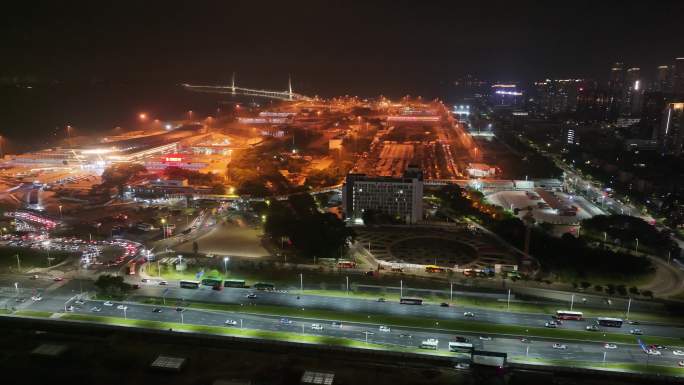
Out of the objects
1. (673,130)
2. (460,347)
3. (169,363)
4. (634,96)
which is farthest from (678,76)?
(169,363)

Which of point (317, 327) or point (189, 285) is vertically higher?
point (189, 285)

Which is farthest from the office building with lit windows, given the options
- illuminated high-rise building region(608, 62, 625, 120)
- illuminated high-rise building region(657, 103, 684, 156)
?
illuminated high-rise building region(608, 62, 625, 120)

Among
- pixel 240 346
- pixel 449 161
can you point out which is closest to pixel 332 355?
pixel 240 346

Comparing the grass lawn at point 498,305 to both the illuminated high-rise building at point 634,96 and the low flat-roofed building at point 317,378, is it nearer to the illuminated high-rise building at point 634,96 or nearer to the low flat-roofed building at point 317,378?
the low flat-roofed building at point 317,378

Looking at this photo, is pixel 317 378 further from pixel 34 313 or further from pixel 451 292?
pixel 34 313

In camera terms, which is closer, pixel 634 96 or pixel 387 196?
pixel 387 196

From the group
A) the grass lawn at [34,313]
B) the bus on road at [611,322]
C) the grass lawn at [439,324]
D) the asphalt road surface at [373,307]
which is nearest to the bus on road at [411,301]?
the asphalt road surface at [373,307]
